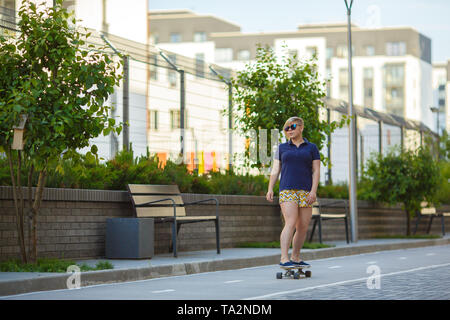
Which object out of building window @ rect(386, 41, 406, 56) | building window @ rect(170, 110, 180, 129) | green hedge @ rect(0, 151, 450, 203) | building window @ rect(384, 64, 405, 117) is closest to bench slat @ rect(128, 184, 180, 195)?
green hedge @ rect(0, 151, 450, 203)

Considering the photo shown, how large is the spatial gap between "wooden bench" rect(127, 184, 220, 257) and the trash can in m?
0.55

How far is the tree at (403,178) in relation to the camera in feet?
81.2

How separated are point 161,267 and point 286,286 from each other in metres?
2.35

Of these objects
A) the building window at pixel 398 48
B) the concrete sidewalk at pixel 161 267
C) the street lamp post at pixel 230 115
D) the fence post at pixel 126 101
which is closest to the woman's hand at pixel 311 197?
the concrete sidewalk at pixel 161 267

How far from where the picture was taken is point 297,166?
37.4ft

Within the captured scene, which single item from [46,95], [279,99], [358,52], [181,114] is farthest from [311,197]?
[358,52]

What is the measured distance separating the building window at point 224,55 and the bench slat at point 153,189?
315ft

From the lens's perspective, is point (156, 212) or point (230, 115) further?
point (230, 115)

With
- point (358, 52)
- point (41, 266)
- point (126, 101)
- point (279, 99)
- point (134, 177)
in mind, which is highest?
point (358, 52)

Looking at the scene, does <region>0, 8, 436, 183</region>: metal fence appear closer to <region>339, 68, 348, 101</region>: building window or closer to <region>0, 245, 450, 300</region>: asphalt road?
<region>0, 245, 450, 300</region>: asphalt road

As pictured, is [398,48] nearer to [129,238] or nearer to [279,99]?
[279,99]

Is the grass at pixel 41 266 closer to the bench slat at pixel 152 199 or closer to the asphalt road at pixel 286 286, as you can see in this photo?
the asphalt road at pixel 286 286

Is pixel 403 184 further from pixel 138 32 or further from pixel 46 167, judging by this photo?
pixel 138 32
